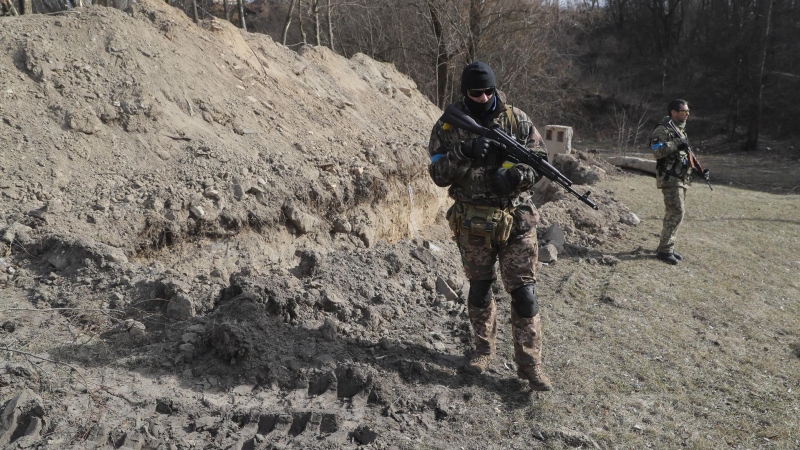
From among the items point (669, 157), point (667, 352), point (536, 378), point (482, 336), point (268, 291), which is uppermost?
point (669, 157)

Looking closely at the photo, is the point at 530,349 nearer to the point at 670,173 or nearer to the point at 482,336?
the point at 482,336

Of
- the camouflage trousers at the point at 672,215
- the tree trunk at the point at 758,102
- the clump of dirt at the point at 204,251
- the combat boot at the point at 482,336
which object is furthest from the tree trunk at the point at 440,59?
the tree trunk at the point at 758,102

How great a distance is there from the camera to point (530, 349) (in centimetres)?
355

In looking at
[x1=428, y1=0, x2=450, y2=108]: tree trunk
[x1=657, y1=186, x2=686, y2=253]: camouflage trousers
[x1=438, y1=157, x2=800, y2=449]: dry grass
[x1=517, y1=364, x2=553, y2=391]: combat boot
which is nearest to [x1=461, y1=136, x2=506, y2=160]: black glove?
[x1=517, y1=364, x2=553, y2=391]: combat boot

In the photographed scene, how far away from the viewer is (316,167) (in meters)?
5.84

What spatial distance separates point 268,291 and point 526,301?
5.53 feet

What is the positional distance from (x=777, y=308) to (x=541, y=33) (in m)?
14.4

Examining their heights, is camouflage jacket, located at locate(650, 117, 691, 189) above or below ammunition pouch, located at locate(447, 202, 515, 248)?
above

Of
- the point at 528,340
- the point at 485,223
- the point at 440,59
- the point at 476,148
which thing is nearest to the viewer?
the point at 476,148

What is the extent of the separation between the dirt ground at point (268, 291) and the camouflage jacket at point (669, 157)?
3.00ft

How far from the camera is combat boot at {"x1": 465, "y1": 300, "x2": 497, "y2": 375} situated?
378 cm

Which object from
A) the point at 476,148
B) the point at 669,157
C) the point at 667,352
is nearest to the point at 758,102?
the point at 669,157

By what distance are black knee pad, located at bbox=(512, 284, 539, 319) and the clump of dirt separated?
639 mm

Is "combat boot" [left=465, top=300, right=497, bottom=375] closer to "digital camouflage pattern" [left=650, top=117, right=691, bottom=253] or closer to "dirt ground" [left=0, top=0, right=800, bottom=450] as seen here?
"dirt ground" [left=0, top=0, right=800, bottom=450]
